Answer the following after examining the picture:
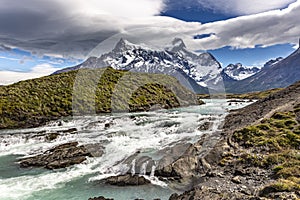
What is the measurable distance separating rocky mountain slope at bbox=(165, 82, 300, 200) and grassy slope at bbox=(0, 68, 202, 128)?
4072cm

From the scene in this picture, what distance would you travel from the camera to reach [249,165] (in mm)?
19734

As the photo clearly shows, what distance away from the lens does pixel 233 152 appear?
22891 millimetres

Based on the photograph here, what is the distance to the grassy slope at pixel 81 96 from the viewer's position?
5674 cm

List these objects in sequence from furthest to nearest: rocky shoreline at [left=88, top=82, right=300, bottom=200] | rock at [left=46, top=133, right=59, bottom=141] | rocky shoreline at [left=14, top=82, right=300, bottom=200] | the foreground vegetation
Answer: rock at [left=46, top=133, right=59, bottom=141] → rocky shoreline at [left=14, top=82, right=300, bottom=200] → the foreground vegetation → rocky shoreline at [left=88, top=82, right=300, bottom=200]

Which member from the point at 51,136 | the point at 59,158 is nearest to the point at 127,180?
the point at 59,158

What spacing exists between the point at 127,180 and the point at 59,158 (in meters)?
10.2

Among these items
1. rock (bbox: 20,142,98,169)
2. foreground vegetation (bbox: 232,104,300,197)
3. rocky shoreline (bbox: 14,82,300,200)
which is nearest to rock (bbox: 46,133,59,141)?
rocky shoreline (bbox: 14,82,300,200)

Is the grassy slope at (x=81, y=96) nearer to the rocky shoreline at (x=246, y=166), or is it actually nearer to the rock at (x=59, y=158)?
the rock at (x=59, y=158)

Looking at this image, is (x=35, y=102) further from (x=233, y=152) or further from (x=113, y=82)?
(x=233, y=152)

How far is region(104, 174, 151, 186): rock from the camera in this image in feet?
64.2

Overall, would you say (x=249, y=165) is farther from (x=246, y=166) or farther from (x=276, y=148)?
(x=276, y=148)

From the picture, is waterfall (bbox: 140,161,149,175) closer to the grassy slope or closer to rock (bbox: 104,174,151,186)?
rock (bbox: 104,174,151,186)

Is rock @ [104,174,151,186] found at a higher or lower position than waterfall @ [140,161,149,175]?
lower

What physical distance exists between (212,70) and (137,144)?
47.7 feet
